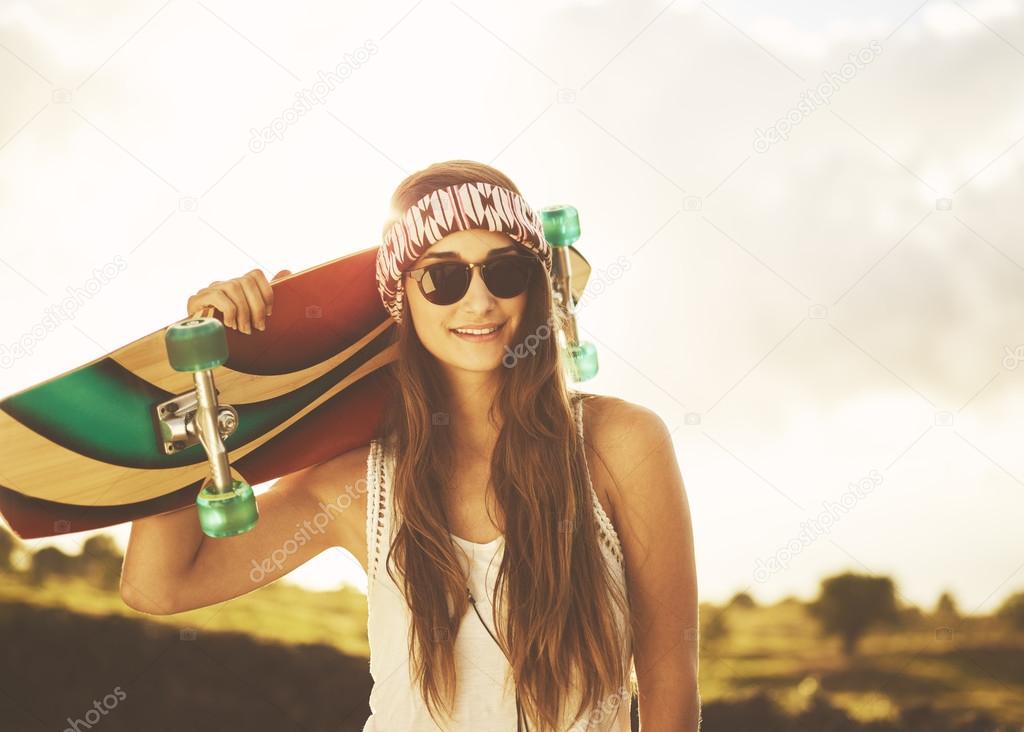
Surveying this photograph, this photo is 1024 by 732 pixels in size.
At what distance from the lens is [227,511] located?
1.75m

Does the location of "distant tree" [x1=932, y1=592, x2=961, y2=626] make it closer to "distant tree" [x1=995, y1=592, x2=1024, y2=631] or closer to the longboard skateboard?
"distant tree" [x1=995, y1=592, x2=1024, y2=631]

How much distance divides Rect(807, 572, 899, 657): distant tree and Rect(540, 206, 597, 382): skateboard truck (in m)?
4.09

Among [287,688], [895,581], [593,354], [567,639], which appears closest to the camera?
[567,639]

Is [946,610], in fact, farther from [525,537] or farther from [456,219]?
[456,219]

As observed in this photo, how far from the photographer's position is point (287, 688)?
6039mm

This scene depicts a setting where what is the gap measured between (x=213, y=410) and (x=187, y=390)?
447mm

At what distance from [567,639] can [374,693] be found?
1.54ft

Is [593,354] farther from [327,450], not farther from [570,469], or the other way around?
[327,450]

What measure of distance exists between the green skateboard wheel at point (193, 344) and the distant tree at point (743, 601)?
15.6 feet

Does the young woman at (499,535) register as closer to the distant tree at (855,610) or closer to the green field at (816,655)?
the green field at (816,655)

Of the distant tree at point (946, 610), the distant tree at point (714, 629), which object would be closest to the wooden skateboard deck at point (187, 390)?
the distant tree at point (714, 629)

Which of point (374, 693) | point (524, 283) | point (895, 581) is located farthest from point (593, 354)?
point (895, 581)

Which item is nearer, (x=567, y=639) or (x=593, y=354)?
(x=567, y=639)

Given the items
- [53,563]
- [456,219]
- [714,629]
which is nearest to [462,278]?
[456,219]
